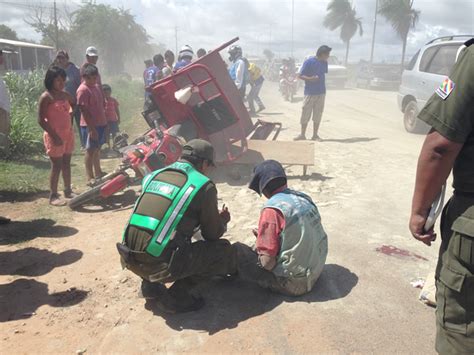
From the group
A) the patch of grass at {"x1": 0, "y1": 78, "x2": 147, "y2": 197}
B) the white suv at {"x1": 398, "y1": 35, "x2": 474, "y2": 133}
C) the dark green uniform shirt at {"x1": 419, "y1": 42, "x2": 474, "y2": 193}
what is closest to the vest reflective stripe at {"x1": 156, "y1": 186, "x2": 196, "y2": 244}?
the dark green uniform shirt at {"x1": 419, "y1": 42, "x2": 474, "y2": 193}

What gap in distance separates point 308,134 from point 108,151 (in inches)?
175

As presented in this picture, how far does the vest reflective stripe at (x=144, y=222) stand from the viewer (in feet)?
9.15

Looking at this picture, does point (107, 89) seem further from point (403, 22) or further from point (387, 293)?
point (403, 22)

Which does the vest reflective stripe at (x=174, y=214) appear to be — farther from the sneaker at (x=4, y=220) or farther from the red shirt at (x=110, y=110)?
the red shirt at (x=110, y=110)

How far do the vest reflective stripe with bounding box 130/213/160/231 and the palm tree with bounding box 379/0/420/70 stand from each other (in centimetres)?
4093

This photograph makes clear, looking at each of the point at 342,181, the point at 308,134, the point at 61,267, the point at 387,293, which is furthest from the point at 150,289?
the point at 308,134

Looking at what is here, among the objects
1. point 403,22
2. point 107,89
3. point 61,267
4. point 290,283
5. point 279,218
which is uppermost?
point 403,22

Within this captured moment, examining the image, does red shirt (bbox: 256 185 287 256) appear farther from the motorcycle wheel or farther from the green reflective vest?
the motorcycle wheel

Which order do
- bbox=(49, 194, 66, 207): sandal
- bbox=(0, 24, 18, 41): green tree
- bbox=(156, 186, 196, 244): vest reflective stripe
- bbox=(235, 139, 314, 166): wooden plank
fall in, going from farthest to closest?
bbox=(0, 24, 18, 41): green tree, bbox=(235, 139, 314, 166): wooden plank, bbox=(49, 194, 66, 207): sandal, bbox=(156, 186, 196, 244): vest reflective stripe

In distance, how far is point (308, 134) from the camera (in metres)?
9.77

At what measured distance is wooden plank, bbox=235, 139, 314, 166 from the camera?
21.0ft

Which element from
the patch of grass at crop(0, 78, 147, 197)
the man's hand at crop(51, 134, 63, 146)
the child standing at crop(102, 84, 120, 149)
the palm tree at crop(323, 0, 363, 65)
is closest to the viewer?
the man's hand at crop(51, 134, 63, 146)

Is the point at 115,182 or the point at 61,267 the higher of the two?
the point at 115,182

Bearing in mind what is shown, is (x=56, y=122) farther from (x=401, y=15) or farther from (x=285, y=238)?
(x=401, y=15)
